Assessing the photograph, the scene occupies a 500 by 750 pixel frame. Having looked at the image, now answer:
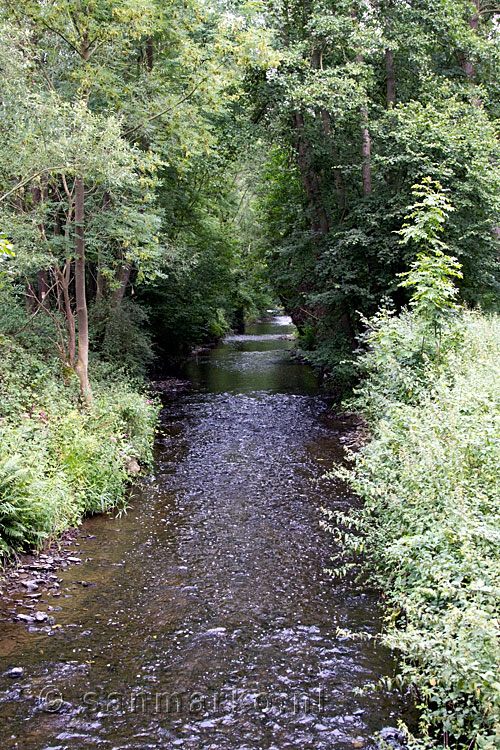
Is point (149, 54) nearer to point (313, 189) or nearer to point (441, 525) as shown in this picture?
point (313, 189)

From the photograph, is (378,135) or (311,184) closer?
(378,135)

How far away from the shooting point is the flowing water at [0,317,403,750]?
4508 millimetres

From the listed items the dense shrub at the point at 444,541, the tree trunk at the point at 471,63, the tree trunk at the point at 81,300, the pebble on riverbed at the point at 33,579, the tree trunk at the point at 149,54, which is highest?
the tree trunk at the point at 471,63

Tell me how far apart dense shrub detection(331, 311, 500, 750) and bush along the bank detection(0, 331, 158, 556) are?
394cm

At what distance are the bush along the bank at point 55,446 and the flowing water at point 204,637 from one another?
56 cm

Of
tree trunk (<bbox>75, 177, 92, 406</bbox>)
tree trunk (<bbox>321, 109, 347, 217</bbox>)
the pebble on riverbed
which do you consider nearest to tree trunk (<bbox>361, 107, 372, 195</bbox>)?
tree trunk (<bbox>321, 109, 347, 217</bbox>)

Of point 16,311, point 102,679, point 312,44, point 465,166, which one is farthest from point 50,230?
point 102,679

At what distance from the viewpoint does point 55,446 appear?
9.09 meters

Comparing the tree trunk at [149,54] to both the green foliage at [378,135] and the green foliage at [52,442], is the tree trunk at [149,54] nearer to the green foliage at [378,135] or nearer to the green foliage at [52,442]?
the green foliage at [378,135]

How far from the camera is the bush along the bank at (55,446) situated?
7.34m

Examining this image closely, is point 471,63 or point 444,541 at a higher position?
point 471,63

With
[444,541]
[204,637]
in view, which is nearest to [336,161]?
[444,541]

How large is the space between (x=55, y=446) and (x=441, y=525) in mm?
6248

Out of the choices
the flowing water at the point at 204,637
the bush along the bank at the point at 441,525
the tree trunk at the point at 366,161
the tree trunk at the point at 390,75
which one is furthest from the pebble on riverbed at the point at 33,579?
the tree trunk at the point at 390,75
